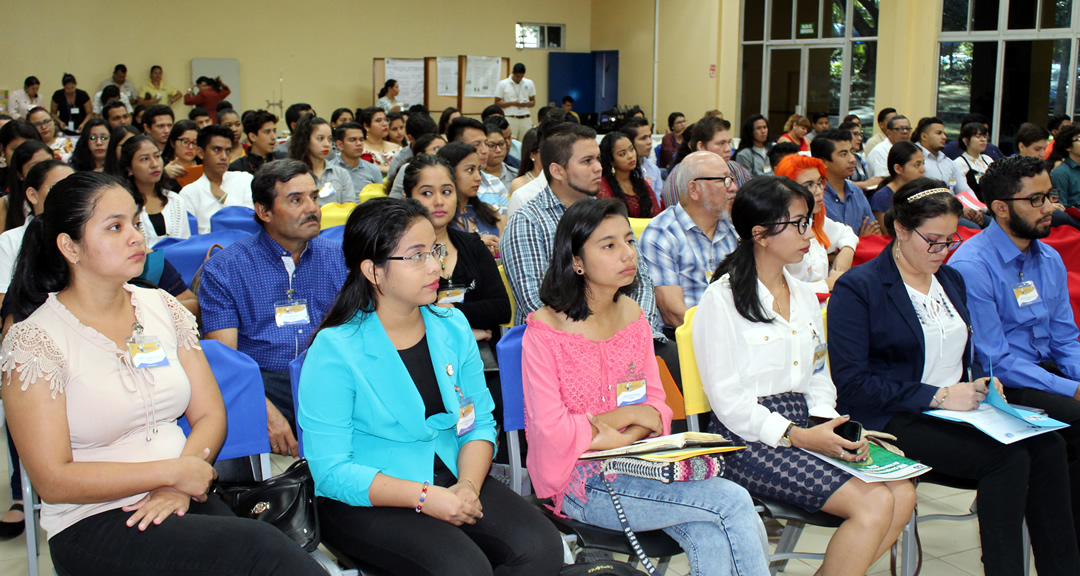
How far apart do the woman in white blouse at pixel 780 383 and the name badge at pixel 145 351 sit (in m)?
1.36

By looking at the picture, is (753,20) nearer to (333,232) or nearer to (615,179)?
(615,179)

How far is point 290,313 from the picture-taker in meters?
2.66

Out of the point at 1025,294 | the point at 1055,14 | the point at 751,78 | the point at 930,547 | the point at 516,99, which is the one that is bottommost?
the point at 930,547

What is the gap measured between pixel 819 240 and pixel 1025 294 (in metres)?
1.21

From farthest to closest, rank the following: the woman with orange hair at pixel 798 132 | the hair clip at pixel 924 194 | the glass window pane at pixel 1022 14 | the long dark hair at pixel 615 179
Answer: the glass window pane at pixel 1022 14
the woman with orange hair at pixel 798 132
the long dark hair at pixel 615 179
the hair clip at pixel 924 194

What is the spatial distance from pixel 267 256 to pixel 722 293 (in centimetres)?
143

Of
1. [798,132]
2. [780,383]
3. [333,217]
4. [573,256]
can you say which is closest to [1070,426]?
[780,383]

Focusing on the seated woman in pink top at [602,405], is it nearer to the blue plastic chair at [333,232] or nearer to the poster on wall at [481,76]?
the blue plastic chair at [333,232]

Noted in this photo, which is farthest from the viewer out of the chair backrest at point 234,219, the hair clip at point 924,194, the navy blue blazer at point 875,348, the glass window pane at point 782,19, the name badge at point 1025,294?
the glass window pane at point 782,19

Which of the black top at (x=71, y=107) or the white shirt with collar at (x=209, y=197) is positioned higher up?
the black top at (x=71, y=107)

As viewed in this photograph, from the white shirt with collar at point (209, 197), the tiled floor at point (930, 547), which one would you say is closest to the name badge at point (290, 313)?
the tiled floor at point (930, 547)

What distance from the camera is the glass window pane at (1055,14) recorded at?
10203 millimetres

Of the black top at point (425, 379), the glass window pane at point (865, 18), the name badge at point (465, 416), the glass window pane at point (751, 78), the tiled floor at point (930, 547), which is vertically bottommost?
the tiled floor at point (930, 547)

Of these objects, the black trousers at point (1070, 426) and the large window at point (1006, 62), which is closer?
the black trousers at point (1070, 426)
